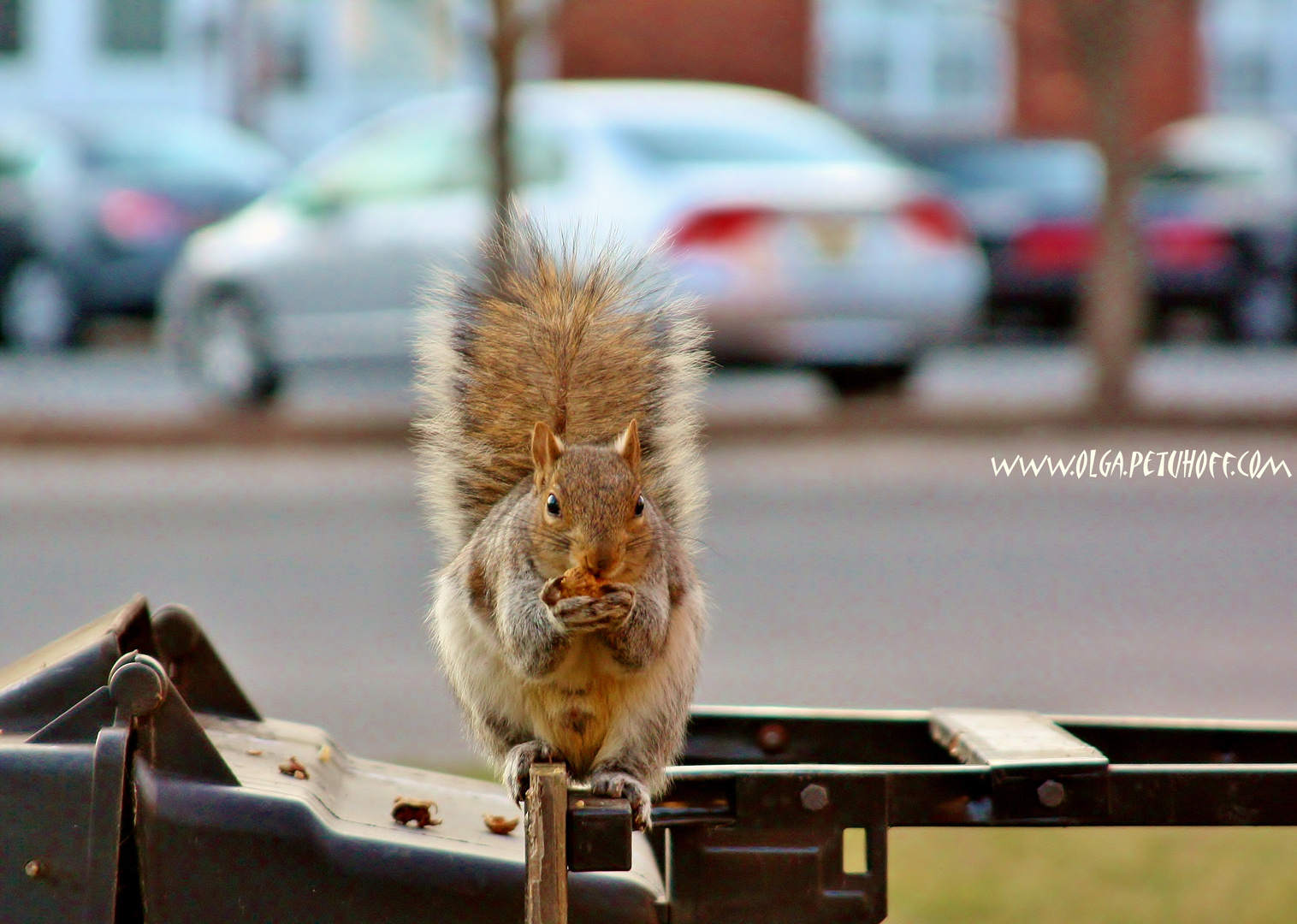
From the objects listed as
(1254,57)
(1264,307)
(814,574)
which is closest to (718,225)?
(814,574)

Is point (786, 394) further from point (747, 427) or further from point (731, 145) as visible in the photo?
point (731, 145)

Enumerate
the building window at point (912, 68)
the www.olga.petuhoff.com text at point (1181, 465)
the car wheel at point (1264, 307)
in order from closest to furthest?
the www.olga.petuhoff.com text at point (1181, 465)
the car wheel at point (1264, 307)
the building window at point (912, 68)

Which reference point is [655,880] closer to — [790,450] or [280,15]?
[790,450]

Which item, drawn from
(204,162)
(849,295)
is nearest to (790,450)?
(849,295)

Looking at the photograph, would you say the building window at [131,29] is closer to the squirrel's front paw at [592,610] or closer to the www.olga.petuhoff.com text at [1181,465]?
the www.olga.petuhoff.com text at [1181,465]

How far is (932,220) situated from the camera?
8.98 m

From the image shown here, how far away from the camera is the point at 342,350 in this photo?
942 cm

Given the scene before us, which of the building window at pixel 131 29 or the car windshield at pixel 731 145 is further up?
the building window at pixel 131 29

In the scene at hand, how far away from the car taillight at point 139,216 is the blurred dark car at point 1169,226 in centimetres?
573

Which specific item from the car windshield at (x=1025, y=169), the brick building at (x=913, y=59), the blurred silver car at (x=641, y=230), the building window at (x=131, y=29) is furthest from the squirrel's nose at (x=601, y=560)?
the building window at (x=131, y=29)

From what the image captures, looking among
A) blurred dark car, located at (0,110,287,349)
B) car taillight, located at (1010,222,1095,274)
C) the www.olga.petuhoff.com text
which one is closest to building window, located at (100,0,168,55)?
blurred dark car, located at (0,110,287,349)

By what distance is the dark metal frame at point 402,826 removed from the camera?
1.55 m

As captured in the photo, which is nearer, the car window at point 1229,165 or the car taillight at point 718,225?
the car taillight at point 718,225

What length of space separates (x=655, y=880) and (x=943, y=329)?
24.6 feet
